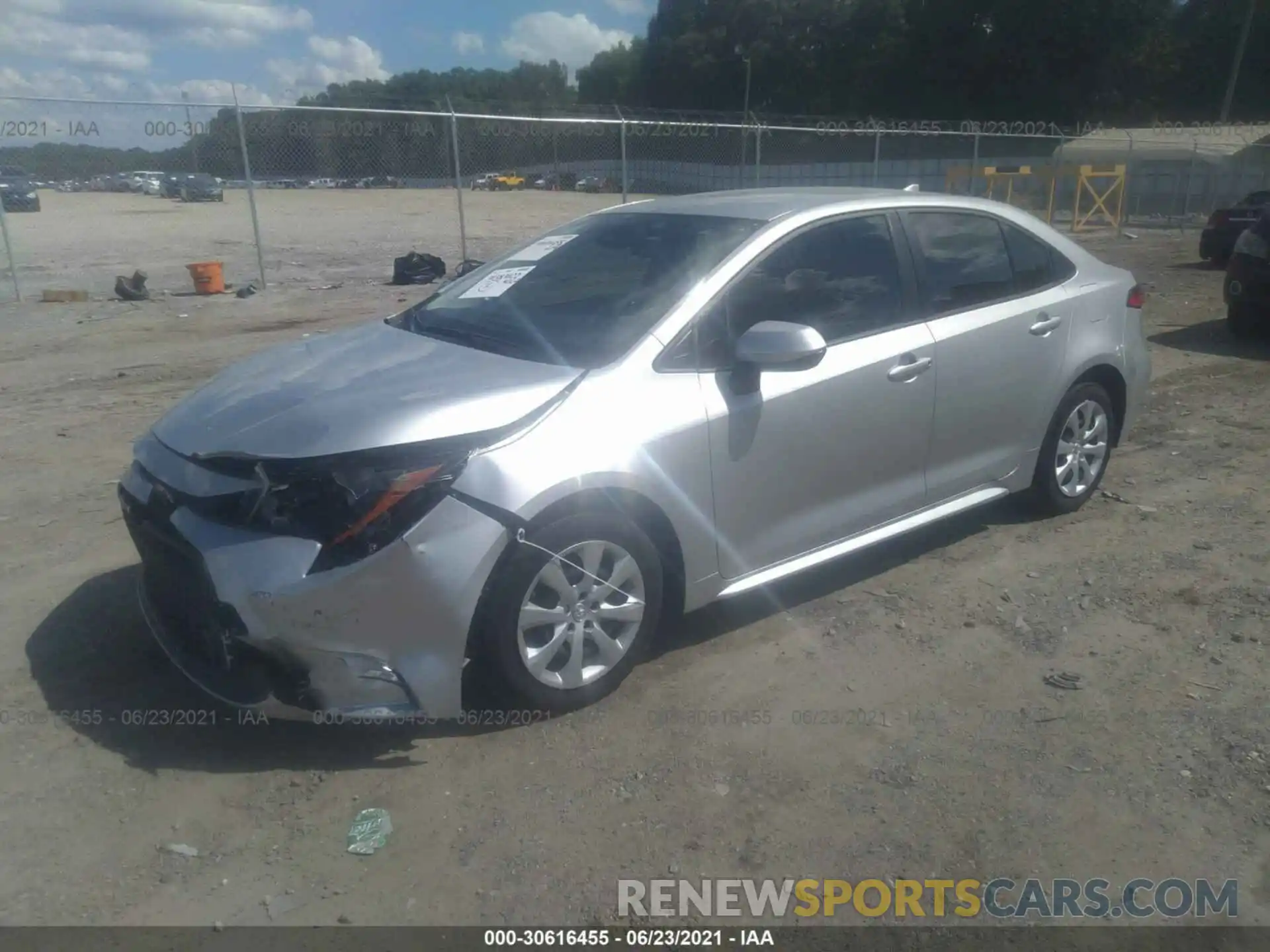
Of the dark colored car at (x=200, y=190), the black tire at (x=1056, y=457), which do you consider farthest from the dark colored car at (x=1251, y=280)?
the dark colored car at (x=200, y=190)

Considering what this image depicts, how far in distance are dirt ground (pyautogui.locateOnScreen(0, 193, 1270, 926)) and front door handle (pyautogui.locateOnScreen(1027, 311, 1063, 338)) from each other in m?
1.05

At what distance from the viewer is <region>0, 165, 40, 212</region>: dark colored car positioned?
17000 millimetres

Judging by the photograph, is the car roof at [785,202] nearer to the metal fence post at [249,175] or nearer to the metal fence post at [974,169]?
the metal fence post at [249,175]

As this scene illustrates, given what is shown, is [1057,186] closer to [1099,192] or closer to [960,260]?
[1099,192]

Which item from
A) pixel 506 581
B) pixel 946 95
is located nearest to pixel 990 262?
pixel 506 581

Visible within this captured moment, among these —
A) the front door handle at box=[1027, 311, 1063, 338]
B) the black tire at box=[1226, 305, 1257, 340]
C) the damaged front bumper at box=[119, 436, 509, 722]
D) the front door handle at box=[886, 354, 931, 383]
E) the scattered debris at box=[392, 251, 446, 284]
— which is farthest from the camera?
the scattered debris at box=[392, 251, 446, 284]

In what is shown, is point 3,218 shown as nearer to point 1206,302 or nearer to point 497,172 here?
point 1206,302

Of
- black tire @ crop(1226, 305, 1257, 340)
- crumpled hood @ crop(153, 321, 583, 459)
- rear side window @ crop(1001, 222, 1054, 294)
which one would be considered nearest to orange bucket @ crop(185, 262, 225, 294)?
crumpled hood @ crop(153, 321, 583, 459)

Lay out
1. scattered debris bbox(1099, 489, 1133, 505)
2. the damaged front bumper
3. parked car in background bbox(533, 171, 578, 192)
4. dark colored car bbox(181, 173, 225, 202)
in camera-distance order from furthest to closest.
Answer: parked car in background bbox(533, 171, 578, 192) → dark colored car bbox(181, 173, 225, 202) → scattered debris bbox(1099, 489, 1133, 505) → the damaged front bumper

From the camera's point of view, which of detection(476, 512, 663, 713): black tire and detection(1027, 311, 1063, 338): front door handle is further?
detection(1027, 311, 1063, 338): front door handle

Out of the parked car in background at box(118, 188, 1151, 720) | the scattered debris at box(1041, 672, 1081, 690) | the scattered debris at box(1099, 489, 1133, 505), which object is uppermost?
the parked car in background at box(118, 188, 1151, 720)

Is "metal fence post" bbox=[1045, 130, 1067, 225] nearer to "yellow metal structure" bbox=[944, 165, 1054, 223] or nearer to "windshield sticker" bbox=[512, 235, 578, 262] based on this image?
"yellow metal structure" bbox=[944, 165, 1054, 223]

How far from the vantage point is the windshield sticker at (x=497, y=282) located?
174 inches

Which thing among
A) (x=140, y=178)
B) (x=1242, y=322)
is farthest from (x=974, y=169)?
(x=140, y=178)
